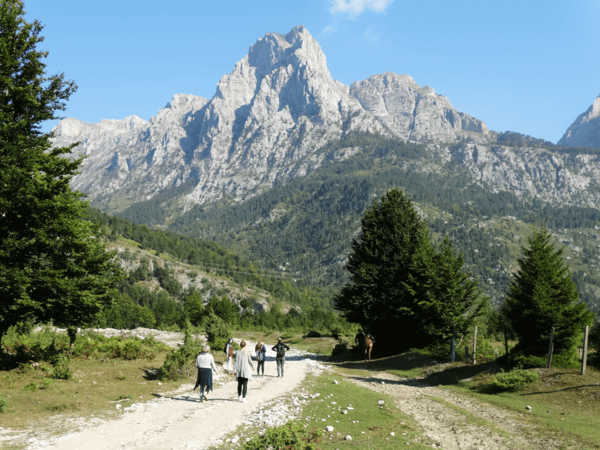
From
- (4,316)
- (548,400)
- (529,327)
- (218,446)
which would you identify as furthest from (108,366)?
(529,327)

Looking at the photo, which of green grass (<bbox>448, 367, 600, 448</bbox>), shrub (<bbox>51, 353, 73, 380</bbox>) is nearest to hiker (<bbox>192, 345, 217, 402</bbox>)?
shrub (<bbox>51, 353, 73, 380</bbox>)

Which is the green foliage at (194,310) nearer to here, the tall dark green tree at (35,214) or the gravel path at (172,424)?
the tall dark green tree at (35,214)

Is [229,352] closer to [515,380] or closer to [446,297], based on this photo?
[515,380]

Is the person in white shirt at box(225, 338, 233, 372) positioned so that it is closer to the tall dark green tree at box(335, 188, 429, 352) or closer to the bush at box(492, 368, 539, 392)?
the bush at box(492, 368, 539, 392)

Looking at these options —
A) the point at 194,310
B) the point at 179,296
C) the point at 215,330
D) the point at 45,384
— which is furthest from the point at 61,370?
the point at 179,296

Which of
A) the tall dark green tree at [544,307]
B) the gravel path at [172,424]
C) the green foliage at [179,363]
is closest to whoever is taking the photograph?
the gravel path at [172,424]

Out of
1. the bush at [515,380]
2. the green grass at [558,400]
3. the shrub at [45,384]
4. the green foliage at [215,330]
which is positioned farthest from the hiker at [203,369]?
the green foliage at [215,330]

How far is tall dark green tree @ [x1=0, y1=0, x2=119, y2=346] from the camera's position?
54.4 ft

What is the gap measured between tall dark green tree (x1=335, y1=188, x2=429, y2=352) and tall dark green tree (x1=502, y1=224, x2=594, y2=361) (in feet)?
37.7

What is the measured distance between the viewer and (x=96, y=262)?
19250 millimetres

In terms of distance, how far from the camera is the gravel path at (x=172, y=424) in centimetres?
1046

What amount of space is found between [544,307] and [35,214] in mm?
28219

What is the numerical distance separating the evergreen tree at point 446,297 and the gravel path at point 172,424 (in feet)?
55.7

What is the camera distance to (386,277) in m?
38.5
